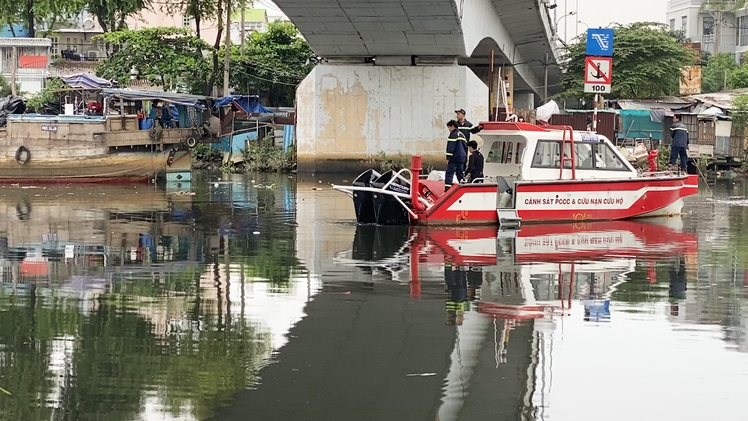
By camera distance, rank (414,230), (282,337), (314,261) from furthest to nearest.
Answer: (414,230)
(314,261)
(282,337)

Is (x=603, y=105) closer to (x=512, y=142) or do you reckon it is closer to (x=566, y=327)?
(x=512, y=142)

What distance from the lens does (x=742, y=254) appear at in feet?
49.6

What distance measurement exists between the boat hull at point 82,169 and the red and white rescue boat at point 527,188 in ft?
41.7

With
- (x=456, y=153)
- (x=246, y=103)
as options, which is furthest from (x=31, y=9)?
(x=456, y=153)

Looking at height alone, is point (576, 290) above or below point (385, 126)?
below

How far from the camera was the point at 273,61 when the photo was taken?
51.2 meters

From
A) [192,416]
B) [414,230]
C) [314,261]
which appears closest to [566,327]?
[192,416]

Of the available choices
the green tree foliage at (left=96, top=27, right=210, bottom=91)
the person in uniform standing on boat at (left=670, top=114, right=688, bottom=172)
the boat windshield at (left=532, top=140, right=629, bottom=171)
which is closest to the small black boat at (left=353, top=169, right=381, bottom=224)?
the boat windshield at (left=532, top=140, right=629, bottom=171)

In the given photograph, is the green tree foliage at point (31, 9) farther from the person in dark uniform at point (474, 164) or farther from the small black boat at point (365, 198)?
the person in dark uniform at point (474, 164)

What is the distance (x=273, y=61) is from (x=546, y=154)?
34194 millimetres

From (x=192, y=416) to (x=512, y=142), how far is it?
13131 millimetres

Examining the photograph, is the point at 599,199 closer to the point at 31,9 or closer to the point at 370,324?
the point at 370,324

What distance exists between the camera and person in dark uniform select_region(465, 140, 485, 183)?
17922mm

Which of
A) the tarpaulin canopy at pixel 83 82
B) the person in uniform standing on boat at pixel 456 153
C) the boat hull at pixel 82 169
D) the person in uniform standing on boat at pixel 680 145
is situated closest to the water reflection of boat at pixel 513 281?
the person in uniform standing on boat at pixel 456 153
